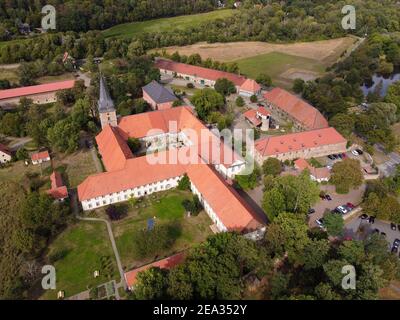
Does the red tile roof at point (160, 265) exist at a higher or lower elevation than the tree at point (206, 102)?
lower

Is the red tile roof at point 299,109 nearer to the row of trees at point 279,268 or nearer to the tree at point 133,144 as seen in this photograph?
the row of trees at point 279,268

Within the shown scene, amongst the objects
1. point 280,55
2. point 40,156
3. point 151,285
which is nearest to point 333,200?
point 151,285

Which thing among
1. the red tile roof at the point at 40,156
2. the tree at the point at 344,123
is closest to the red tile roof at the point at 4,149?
the red tile roof at the point at 40,156

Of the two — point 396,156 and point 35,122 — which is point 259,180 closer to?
point 396,156

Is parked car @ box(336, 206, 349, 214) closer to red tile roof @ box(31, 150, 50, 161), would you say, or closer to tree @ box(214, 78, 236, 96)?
tree @ box(214, 78, 236, 96)

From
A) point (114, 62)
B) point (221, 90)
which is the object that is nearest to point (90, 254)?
point (221, 90)

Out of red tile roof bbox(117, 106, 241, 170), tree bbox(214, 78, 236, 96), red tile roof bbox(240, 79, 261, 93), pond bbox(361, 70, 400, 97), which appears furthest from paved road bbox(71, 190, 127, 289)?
pond bbox(361, 70, 400, 97)

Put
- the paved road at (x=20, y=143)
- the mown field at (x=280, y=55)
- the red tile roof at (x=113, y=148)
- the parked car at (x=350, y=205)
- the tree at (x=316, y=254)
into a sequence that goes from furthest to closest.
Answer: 1. the mown field at (x=280, y=55)
2. the paved road at (x=20, y=143)
3. the red tile roof at (x=113, y=148)
4. the parked car at (x=350, y=205)
5. the tree at (x=316, y=254)

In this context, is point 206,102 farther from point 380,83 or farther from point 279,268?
point 380,83
